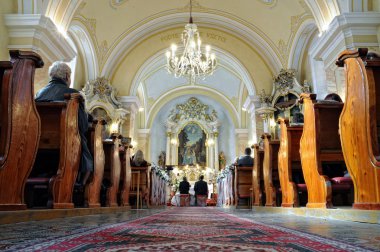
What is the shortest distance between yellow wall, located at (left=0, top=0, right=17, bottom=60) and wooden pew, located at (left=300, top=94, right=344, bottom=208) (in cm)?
554

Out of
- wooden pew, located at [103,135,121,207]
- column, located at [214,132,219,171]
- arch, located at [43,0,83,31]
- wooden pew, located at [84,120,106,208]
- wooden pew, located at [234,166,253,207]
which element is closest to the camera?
wooden pew, located at [84,120,106,208]

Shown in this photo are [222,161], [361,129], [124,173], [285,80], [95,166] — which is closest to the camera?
[361,129]

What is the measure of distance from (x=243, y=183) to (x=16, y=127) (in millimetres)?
5773

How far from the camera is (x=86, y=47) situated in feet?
35.3

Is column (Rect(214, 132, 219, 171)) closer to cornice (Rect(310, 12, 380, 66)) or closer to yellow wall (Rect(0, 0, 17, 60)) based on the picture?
cornice (Rect(310, 12, 380, 66))

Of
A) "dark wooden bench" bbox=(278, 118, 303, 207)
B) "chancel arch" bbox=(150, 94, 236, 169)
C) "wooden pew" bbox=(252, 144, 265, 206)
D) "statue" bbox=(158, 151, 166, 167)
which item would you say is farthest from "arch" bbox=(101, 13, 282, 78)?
"dark wooden bench" bbox=(278, 118, 303, 207)

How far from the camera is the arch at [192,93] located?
661 inches

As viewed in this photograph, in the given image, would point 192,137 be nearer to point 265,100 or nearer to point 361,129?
point 265,100

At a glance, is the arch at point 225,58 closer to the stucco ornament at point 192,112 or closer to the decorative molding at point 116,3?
the decorative molding at point 116,3

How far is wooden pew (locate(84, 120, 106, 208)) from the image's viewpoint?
3732 millimetres

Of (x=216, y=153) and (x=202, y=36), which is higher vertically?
(x=202, y=36)

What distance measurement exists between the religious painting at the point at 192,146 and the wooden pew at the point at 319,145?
14.0m

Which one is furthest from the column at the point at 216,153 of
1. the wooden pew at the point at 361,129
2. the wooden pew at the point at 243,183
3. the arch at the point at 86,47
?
the wooden pew at the point at 361,129

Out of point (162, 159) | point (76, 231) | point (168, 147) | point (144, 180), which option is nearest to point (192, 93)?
point (168, 147)
